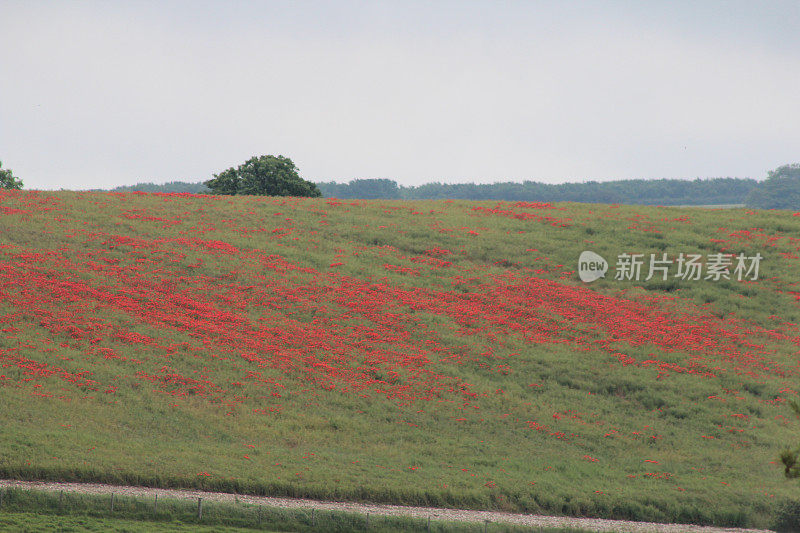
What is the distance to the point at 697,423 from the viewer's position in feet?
120

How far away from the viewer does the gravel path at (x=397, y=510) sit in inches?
1017

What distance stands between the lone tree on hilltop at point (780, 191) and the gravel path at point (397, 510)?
166309mm

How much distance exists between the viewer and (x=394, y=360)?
4034cm

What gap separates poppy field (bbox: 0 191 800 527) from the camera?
1142 inches

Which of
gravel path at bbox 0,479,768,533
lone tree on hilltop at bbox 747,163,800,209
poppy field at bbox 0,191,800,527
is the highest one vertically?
lone tree on hilltop at bbox 747,163,800,209

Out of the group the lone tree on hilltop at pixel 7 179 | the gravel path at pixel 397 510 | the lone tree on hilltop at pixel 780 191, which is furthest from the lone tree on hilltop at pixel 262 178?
the lone tree on hilltop at pixel 780 191

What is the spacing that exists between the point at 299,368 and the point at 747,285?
3212 centimetres

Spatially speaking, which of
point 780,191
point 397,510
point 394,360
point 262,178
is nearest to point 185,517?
point 397,510

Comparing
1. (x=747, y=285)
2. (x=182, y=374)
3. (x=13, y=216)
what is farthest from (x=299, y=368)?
(x=747, y=285)

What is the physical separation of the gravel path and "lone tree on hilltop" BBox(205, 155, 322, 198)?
58905 mm

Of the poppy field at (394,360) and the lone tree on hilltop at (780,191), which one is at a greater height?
the lone tree on hilltop at (780,191)

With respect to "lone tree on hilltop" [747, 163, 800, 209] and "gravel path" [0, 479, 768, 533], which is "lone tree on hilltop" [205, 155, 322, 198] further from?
"lone tree on hilltop" [747, 163, 800, 209]

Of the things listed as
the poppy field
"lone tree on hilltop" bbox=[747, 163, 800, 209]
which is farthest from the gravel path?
"lone tree on hilltop" bbox=[747, 163, 800, 209]

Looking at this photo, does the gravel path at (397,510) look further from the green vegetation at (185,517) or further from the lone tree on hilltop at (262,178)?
the lone tree on hilltop at (262,178)
